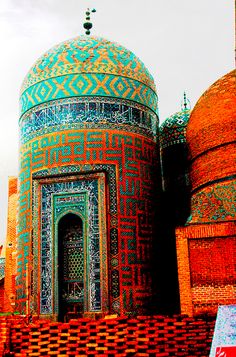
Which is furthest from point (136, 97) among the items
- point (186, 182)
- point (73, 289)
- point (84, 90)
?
point (73, 289)

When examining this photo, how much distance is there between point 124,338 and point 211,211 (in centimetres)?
373

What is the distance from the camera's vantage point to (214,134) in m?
Answer: 13.1

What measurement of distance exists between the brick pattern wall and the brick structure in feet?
4.34

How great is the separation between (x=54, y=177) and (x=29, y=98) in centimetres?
264

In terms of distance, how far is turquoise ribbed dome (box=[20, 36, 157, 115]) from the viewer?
14.1 m

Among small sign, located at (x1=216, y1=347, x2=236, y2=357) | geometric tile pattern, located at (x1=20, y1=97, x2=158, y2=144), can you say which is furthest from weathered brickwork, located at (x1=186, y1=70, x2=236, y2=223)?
small sign, located at (x1=216, y1=347, x2=236, y2=357)

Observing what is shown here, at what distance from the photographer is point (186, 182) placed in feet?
55.4

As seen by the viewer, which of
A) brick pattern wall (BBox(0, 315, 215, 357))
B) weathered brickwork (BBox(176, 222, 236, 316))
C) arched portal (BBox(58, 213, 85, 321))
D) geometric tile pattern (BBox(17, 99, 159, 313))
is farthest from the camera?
arched portal (BBox(58, 213, 85, 321))

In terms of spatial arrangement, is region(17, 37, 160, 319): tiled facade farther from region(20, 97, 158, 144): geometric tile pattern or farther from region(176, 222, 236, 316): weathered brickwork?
region(176, 222, 236, 316): weathered brickwork

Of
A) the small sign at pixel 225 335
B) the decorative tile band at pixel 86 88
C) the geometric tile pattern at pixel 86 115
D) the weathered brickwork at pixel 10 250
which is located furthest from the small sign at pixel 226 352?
the weathered brickwork at pixel 10 250

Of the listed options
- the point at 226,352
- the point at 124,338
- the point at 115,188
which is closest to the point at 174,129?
the point at 115,188

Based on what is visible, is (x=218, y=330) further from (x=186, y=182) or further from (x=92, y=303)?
(x=186, y=182)

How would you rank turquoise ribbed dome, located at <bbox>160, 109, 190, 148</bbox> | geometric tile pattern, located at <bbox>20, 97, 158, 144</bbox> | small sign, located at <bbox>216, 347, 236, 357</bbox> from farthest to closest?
turquoise ribbed dome, located at <bbox>160, 109, 190, 148</bbox> → geometric tile pattern, located at <bbox>20, 97, 158, 144</bbox> → small sign, located at <bbox>216, 347, 236, 357</bbox>

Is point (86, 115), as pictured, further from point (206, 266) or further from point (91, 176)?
point (206, 266)
